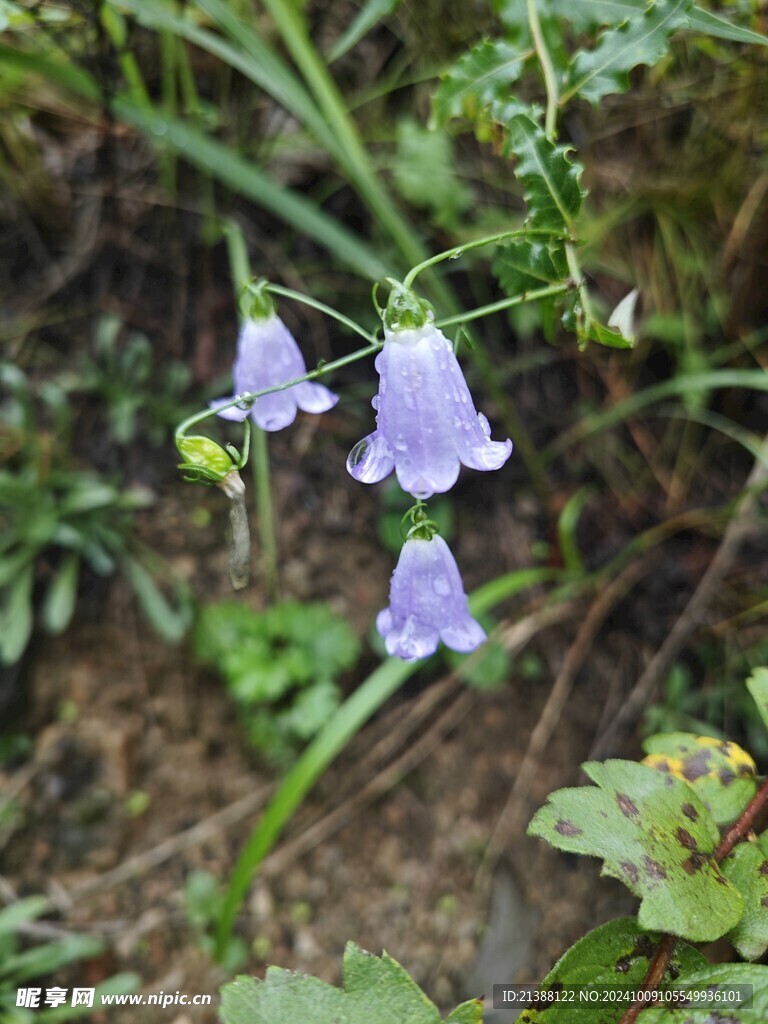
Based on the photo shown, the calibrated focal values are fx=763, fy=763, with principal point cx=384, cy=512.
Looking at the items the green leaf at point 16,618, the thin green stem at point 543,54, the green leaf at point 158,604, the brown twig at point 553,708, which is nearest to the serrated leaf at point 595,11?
the thin green stem at point 543,54

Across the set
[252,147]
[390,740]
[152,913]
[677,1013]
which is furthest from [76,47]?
[677,1013]

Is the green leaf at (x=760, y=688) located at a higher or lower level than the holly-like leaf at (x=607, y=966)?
higher

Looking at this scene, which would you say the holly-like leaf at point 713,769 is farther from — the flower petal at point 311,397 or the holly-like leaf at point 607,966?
the flower petal at point 311,397

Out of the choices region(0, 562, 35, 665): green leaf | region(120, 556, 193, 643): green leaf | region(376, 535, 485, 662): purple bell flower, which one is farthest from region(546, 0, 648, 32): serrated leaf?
region(0, 562, 35, 665): green leaf

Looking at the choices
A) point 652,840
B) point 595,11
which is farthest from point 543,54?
point 652,840

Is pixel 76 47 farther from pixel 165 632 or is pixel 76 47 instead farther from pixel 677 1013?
pixel 677 1013

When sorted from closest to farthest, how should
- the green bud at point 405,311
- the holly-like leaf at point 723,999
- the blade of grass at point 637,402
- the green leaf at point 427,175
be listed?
the holly-like leaf at point 723,999 → the green bud at point 405,311 → the blade of grass at point 637,402 → the green leaf at point 427,175
